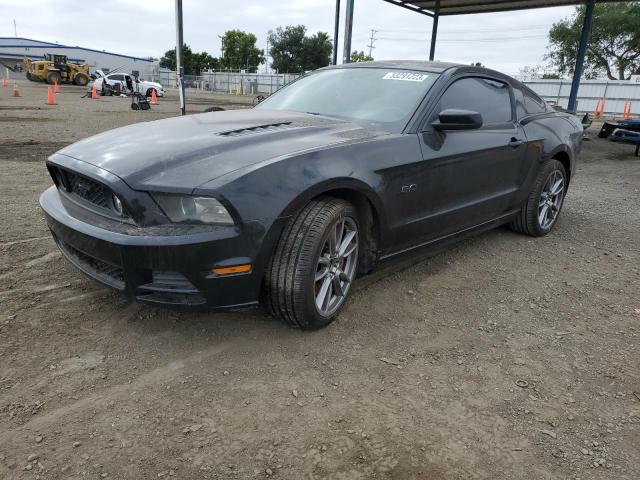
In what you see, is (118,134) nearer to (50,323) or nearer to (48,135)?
(50,323)

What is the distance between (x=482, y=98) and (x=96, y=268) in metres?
3.07

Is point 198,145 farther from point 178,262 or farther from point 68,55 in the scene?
point 68,55

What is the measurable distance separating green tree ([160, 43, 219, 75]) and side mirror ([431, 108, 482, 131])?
246ft

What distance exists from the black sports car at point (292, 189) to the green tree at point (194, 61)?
74310 millimetres

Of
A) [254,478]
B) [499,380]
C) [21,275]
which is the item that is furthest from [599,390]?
[21,275]

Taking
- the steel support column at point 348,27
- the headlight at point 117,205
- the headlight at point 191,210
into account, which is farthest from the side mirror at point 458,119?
the steel support column at point 348,27

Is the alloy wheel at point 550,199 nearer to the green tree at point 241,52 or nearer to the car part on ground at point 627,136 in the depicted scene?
the car part on ground at point 627,136

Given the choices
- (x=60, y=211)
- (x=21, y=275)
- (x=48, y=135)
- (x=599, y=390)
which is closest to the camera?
(x=599, y=390)

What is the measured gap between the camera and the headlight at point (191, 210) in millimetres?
2340

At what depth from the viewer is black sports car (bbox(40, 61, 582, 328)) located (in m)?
2.35

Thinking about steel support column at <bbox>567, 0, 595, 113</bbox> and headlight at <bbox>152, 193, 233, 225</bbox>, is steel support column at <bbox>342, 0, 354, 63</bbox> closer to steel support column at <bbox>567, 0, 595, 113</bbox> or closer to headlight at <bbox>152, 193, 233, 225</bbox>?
steel support column at <bbox>567, 0, 595, 113</bbox>

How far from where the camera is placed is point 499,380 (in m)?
2.54

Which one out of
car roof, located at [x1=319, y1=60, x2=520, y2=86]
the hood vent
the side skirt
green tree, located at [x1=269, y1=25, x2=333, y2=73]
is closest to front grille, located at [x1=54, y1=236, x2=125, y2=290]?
the hood vent

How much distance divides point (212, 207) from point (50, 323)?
1.25 meters
